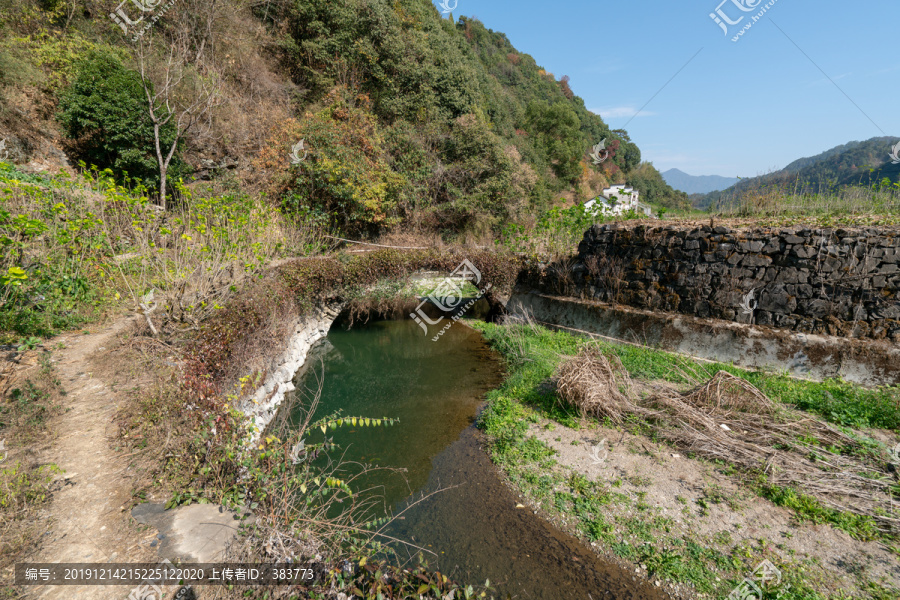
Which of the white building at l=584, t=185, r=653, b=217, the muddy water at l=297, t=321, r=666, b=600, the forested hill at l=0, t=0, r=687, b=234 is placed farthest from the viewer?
the white building at l=584, t=185, r=653, b=217

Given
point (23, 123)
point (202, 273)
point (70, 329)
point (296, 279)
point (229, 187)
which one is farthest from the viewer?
point (229, 187)

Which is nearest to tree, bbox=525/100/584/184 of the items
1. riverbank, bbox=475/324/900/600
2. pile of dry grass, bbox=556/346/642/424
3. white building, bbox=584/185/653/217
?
white building, bbox=584/185/653/217

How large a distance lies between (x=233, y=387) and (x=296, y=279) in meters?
3.71

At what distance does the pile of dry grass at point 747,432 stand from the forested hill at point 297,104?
882 centimetres

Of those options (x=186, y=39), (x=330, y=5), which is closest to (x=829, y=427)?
(x=186, y=39)

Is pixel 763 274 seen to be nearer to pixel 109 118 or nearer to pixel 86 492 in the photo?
pixel 86 492

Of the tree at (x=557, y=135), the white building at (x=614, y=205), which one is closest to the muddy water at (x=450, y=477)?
the white building at (x=614, y=205)

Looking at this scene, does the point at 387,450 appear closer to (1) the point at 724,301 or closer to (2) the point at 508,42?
(1) the point at 724,301

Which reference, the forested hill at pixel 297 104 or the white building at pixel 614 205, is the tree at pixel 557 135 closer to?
the forested hill at pixel 297 104

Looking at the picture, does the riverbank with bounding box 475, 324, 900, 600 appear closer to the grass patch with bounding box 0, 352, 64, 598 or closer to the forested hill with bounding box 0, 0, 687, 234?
the grass patch with bounding box 0, 352, 64, 598

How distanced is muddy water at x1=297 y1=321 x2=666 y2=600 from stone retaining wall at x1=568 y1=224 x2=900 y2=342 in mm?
4133

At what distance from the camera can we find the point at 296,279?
26.7ft

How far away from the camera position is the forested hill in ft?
32.0

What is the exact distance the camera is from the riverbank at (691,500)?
3223mm
